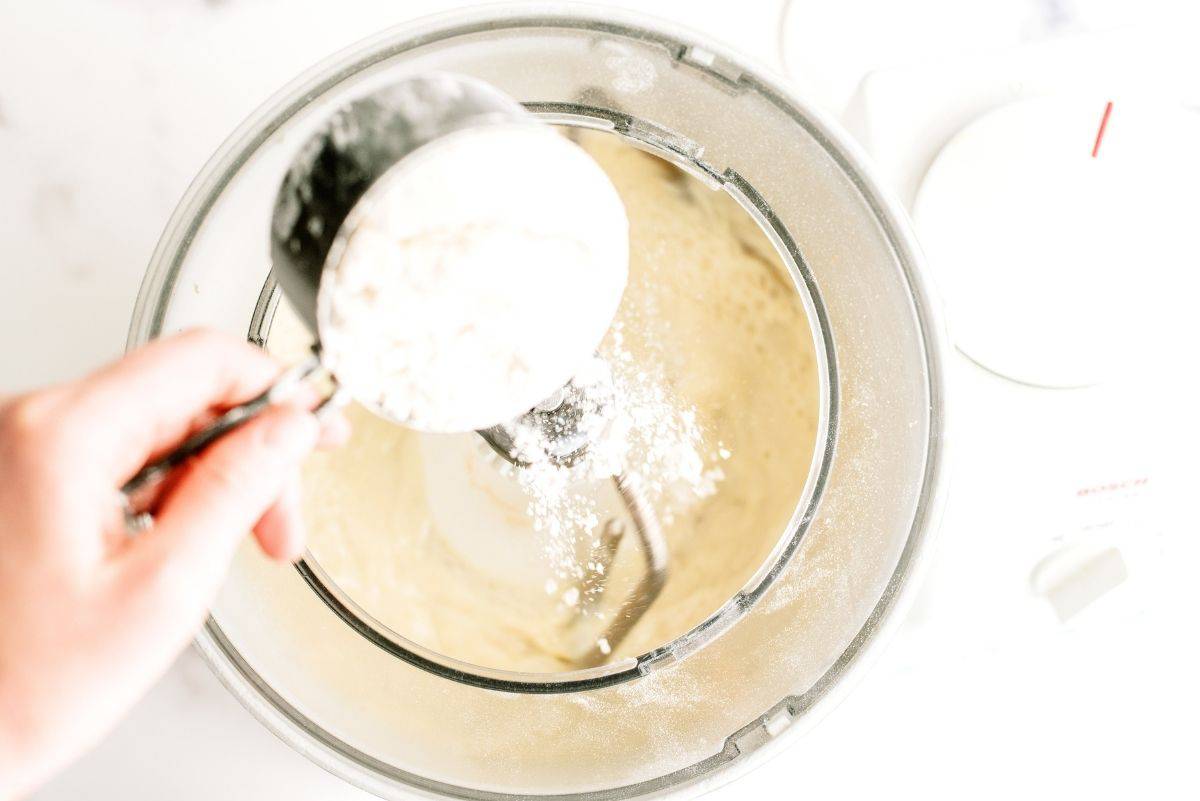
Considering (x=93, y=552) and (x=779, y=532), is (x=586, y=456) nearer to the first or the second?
(x=779, y=532)

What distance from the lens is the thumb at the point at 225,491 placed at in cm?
30

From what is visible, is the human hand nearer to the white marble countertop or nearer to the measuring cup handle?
the measuring cup handle

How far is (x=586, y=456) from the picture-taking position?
0.54 metres

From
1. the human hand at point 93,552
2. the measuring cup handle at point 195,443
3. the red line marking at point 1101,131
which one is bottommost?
the human hand at point 93,552

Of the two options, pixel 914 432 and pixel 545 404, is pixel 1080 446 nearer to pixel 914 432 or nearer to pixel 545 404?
pixel 914 432

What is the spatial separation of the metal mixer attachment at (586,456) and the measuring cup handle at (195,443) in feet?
0.58

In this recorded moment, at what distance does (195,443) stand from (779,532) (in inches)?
13.2

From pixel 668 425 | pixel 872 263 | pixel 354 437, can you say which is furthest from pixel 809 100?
pixel 354 437

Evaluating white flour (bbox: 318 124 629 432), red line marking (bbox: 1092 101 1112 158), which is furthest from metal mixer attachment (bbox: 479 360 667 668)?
red line marking (bbox: 1092 101 1112 158)

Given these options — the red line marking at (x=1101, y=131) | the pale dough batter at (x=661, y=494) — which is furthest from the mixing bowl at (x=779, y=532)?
the red line marking at (x=1101, y=131)

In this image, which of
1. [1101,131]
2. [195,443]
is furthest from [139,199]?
[1101,131]

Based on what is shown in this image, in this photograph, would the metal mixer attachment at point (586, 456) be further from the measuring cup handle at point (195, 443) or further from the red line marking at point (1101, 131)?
the red line marking at point (1101, 131)

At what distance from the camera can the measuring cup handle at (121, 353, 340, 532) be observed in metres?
0.32

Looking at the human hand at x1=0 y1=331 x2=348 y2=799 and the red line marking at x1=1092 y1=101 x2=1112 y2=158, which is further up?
the red line marking at x1=1092 y1=101 x2=1112 y2=158
